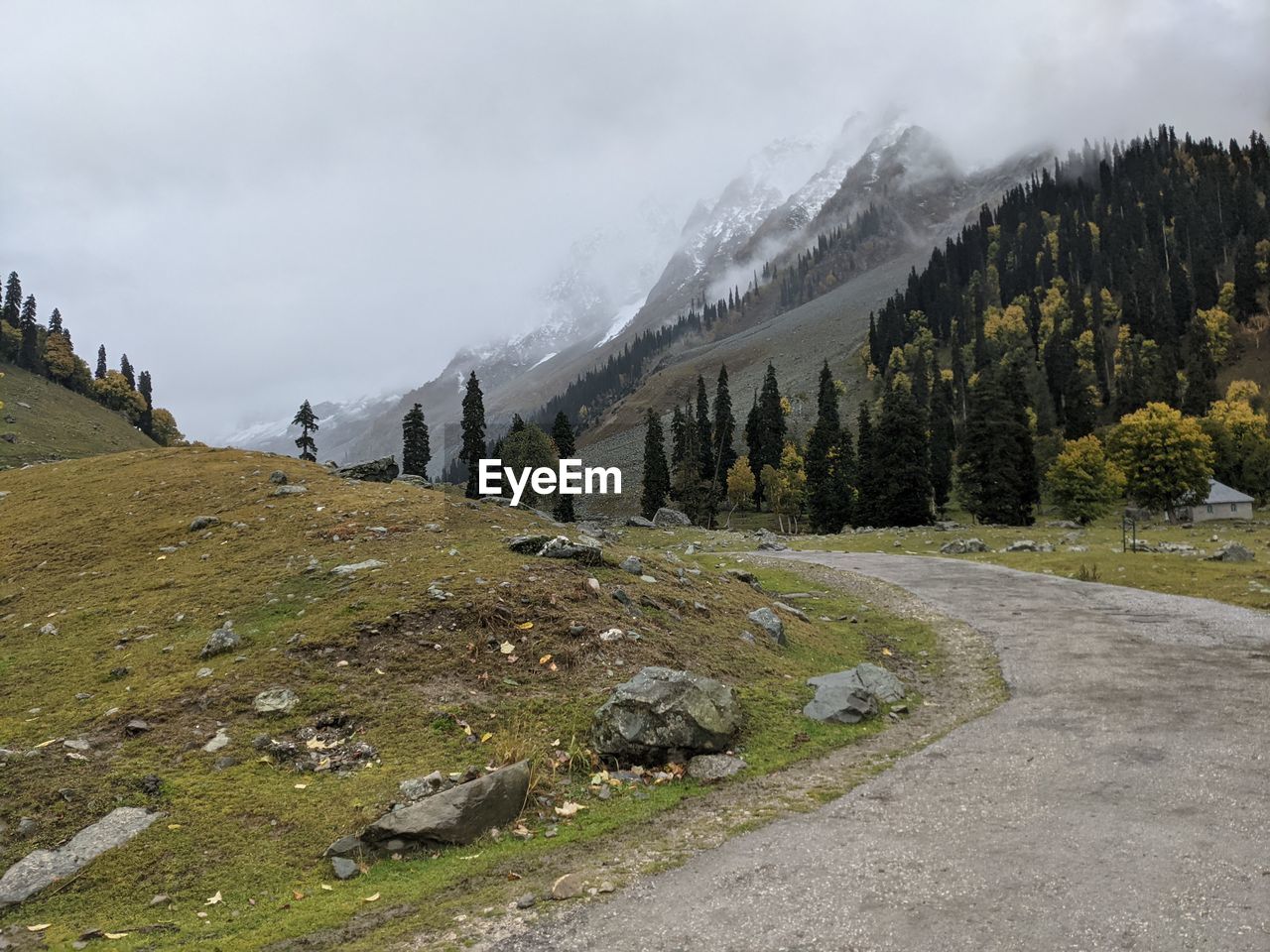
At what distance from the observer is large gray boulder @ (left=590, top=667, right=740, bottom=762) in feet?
40.5

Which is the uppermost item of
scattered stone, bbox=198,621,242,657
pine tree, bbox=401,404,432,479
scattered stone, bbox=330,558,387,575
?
pine tree, bbox=401,404,432,479

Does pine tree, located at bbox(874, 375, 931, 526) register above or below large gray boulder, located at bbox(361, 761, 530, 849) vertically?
above

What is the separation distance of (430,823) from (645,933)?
3.92 meters

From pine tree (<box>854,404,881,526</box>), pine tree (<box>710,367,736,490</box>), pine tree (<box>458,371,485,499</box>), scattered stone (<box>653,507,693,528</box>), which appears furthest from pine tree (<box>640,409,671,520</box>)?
pine tree (<box>458,371,485,499</box>)

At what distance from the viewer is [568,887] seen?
26.7 ft

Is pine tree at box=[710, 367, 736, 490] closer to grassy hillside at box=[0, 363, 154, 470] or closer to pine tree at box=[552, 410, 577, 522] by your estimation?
pine tree at box=[552, 410, 577, 522]

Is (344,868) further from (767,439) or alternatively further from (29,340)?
(29,340)

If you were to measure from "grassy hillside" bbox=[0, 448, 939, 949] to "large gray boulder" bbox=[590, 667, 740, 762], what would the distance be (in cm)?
56

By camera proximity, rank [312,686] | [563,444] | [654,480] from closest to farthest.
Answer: [312,686]
[563,444]
[654,480]

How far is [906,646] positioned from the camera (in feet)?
72.7

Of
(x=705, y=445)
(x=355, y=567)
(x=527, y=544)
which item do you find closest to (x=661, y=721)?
(x=527, y=544)

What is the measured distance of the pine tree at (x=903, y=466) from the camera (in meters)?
81.9

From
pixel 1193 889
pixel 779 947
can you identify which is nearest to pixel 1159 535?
pixel 1193 889

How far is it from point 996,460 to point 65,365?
633 ft
